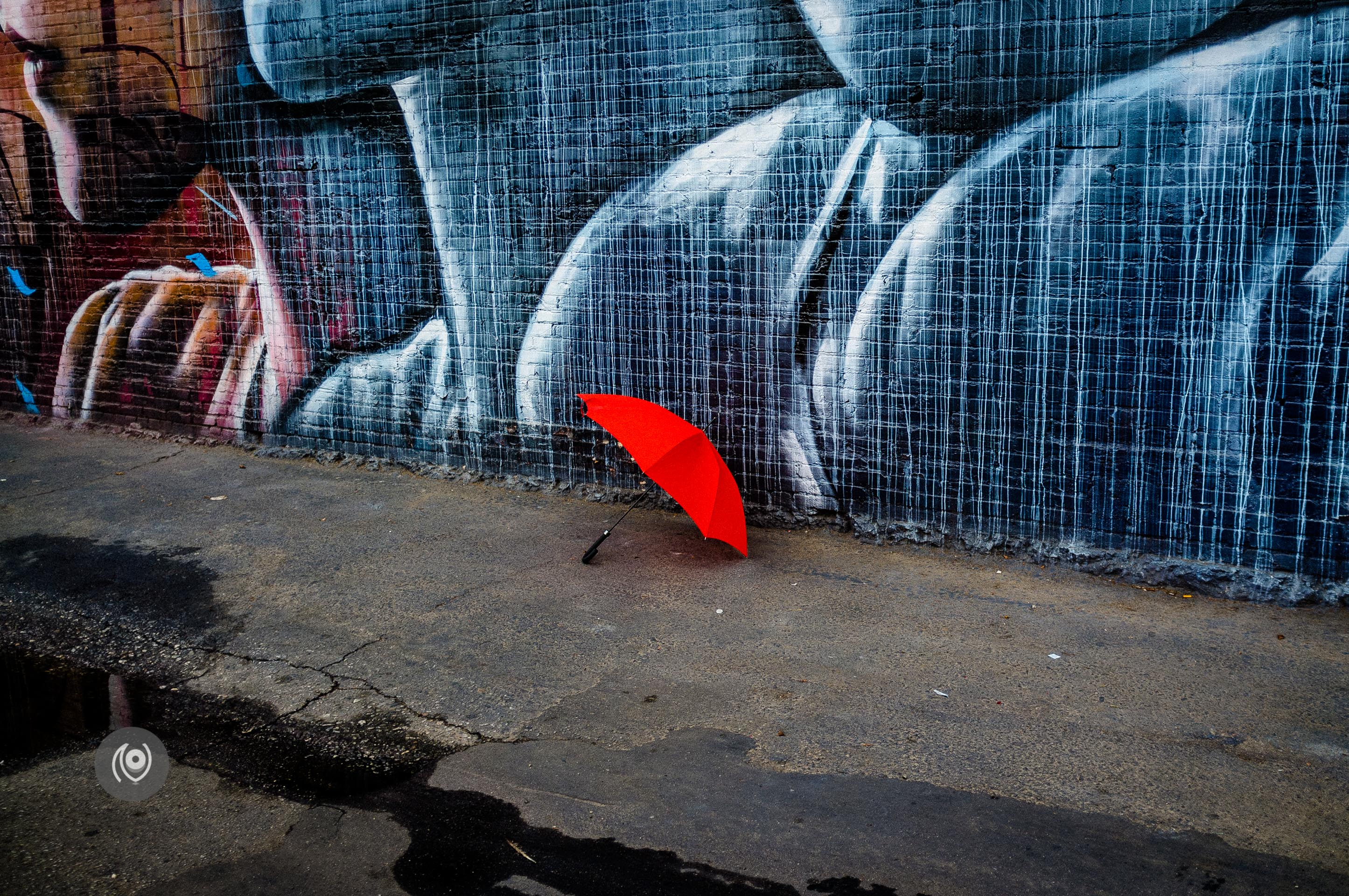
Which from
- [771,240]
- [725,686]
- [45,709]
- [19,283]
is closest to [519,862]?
[725,686]

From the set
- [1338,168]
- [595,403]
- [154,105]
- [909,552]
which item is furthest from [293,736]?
[154,105]

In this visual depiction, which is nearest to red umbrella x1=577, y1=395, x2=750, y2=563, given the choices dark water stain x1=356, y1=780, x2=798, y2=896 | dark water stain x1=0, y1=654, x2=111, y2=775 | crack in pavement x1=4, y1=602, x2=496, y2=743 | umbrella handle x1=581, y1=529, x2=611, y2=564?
umbrella handle x1=581, y1=529, x2=611, y2=564

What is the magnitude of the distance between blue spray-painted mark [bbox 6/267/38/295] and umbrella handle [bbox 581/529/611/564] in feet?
19.8

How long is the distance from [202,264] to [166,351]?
2.68 feet

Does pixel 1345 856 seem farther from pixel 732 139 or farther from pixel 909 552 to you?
pixel 732 139

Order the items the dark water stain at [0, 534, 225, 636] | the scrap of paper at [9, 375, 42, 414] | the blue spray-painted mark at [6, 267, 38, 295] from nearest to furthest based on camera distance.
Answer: the dark water stain at [0, 534, 225, 636] < the blue spray-painted mark at [6, 267, 38, 295] < the scrap of paper at [9, 375, 42, 414]

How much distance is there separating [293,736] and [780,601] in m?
2.39

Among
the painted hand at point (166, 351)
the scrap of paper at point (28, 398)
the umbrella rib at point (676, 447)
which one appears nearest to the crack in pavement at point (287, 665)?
the umbrella rib at point (676, 447)

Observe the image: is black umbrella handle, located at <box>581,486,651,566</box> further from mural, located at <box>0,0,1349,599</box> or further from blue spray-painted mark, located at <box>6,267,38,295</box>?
blue spray-painted mark, located at <box>6,267,38,295</box>

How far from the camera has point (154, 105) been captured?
812 cm

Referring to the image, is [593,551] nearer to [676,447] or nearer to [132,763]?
[676,447]

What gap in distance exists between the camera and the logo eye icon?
3.88 m

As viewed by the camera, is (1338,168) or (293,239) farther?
(293,239)
